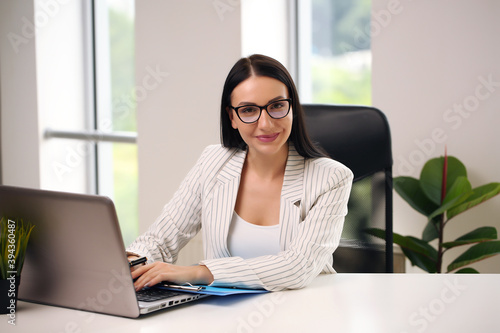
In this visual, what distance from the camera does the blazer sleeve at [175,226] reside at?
1750 millimetres

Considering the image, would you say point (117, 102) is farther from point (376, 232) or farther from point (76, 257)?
point (76, 257)

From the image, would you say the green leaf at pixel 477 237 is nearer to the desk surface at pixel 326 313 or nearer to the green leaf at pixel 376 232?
the green leaf at pixel 376 232

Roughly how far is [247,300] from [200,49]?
2.09 m

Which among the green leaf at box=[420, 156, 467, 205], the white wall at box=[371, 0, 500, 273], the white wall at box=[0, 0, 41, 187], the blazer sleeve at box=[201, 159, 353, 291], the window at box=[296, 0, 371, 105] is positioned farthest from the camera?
the white wall at box=[0, 0, 41, 187]

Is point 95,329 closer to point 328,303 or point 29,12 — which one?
point 328,303

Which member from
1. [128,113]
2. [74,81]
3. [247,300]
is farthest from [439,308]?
[74,81]

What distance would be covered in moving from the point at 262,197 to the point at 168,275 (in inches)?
Answer: 18.6

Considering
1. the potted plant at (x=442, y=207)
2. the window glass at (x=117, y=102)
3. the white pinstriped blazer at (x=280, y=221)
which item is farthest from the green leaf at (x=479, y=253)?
the window glass at (x=117, y=102)

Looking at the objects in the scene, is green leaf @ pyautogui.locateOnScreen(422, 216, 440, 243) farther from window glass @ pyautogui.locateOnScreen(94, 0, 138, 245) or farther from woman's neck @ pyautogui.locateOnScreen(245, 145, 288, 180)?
window glass @ pyautogui.locateOnScreen(94, 0, 138, 245)

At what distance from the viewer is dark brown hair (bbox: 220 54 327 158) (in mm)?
1725

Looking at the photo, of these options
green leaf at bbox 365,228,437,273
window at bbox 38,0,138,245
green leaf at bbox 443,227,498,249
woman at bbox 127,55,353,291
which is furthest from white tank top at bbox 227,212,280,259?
window at bbox 38,0,138,245

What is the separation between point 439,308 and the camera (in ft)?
4.31

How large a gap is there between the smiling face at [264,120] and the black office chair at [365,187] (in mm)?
336

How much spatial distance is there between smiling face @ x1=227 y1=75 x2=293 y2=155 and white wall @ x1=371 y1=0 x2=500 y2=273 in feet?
3.66
